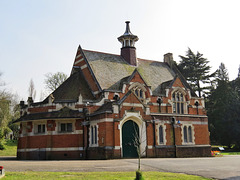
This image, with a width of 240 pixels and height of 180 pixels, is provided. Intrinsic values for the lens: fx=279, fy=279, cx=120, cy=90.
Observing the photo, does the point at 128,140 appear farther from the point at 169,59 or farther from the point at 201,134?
the point at 169,59

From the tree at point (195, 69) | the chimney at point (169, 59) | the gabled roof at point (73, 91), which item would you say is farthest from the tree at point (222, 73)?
the gabled roof at point (73, 91)

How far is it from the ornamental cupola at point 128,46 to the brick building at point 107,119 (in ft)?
6.12

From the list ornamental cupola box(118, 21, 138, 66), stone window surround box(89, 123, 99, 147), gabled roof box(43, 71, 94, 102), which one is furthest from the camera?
ornamental cupola box(118, 21, 138, 66)

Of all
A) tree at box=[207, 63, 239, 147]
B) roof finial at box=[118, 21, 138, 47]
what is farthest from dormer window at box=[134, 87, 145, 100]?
tree at box=[207, 63, 239, 147]

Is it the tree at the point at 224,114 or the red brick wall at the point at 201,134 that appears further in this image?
the tree at the point at 224,114

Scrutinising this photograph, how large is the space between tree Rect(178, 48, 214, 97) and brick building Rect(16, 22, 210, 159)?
32.2 m

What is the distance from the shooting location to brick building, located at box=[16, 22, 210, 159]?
28.3m

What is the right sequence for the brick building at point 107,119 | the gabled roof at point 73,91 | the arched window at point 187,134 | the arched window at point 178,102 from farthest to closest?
1. the arched window at point 178,102
2. the arched window at point 187,134
3. the gabled roof at point 73,91
4. the brick building at point 107,119

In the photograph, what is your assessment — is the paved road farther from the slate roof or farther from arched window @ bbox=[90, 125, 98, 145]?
the slate roof

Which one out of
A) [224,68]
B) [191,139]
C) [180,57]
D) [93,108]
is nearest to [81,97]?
[93,108]

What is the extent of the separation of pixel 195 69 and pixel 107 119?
48.3m

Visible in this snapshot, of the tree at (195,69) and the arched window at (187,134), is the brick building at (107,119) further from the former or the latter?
the tree at (195,69)

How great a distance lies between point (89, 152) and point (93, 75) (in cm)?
965

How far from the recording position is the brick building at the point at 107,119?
28.3 m
